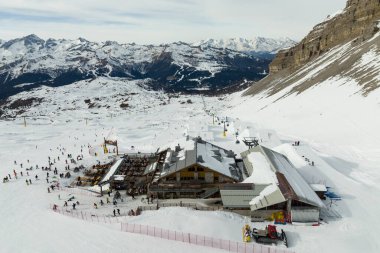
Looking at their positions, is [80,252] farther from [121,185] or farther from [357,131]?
[357,131]

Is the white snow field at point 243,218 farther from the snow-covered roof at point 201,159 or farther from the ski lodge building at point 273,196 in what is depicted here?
the snow-covered roof at point 201,159

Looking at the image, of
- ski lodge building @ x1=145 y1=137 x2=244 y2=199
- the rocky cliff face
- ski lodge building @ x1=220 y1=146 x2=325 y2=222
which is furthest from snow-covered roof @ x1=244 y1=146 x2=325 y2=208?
the rocky cliff face

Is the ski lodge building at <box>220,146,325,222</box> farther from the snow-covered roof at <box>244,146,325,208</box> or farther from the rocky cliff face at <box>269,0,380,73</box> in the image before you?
the rocky cliff face at <box>269,0,380,73</box>

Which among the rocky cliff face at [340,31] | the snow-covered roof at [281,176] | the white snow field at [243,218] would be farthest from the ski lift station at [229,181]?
the rocky cliff face at [340,31]

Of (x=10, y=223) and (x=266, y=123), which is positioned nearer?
(x=10, y=223)

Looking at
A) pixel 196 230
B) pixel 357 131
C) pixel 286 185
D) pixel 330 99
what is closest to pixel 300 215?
pixel 286 185

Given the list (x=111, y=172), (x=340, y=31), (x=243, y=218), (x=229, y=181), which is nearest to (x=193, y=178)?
(x=229, y=181)
